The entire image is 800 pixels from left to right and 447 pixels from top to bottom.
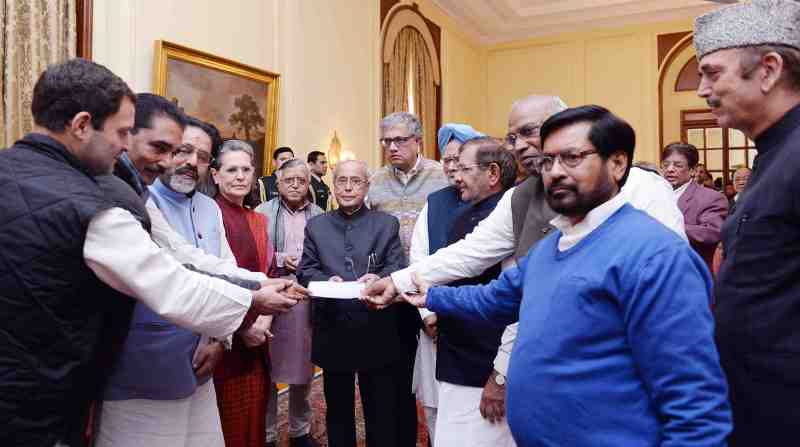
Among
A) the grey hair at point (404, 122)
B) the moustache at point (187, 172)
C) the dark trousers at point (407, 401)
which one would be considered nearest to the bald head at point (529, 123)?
the dark trousers at point (407, 401)

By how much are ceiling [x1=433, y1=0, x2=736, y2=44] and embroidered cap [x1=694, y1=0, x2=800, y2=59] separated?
10.2 m

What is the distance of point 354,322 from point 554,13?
11.3m

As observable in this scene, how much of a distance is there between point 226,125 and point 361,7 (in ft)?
11.6

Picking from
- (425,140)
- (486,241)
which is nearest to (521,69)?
(425,140)

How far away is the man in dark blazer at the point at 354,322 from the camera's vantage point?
3.30 meters

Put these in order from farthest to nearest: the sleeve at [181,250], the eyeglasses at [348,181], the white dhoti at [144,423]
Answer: the eyeglasses at [348,181] < the sleeve at [181,250] < the white dhoti at [144,423]

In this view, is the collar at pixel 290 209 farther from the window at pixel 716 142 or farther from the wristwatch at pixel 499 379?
the window at pixel 716 142

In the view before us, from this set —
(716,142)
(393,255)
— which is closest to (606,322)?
(393,255)

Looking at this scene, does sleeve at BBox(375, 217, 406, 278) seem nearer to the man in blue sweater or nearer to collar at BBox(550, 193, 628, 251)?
the man in blue sweater

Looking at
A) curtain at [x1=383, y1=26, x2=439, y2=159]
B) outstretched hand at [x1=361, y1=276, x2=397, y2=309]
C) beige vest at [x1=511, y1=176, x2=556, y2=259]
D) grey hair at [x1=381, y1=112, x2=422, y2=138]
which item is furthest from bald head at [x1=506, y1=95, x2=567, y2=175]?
curtain at [x1=383, y1=26, x2=439, y2=159]

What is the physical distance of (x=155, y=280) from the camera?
5.88ft

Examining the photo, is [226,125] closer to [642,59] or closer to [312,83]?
[312,83]

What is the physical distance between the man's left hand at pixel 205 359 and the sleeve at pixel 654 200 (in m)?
1.71

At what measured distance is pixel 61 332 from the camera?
1606mm
